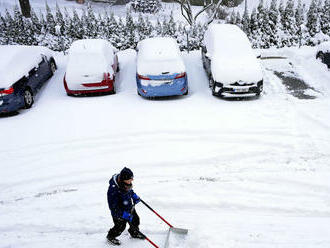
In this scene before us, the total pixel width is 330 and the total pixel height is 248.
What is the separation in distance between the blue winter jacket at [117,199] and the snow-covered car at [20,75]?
20.5 ft

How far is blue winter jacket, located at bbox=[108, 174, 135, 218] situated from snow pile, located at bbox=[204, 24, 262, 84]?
20.1ft

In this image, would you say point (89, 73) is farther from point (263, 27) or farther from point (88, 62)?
point (263, 27)

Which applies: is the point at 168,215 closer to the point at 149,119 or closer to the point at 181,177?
the point at 181,177

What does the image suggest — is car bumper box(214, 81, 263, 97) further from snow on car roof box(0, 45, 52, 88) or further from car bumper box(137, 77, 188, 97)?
snow on car roof box(0, 45, 52, 88)

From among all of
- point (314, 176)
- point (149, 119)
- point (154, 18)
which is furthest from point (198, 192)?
point (154, 18)

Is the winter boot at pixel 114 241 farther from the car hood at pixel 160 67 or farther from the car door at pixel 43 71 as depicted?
the car door at pixel 43 71

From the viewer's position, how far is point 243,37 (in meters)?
10.5

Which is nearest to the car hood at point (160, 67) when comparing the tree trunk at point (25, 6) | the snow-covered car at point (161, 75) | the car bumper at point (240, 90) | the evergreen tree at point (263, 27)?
the snow-covered car at point (161, 75)

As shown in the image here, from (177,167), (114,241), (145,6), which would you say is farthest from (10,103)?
(145,6)

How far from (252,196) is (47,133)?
5469 mm

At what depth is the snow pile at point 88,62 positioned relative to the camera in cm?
959

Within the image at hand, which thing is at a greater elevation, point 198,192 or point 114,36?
point 114,36

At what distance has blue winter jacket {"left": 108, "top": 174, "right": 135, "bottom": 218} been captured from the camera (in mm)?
3883

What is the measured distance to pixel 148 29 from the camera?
1488 centimetres
